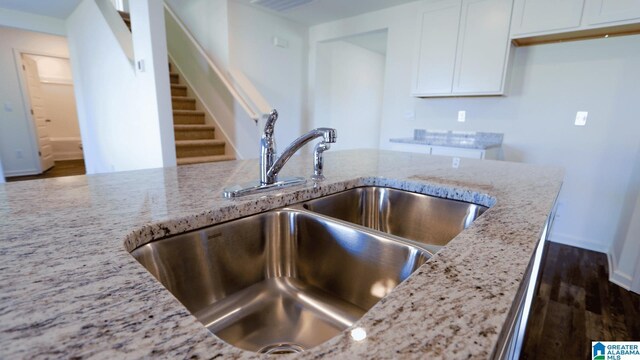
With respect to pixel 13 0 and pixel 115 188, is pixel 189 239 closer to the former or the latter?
pixel 115 188

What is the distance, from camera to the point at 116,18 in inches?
120

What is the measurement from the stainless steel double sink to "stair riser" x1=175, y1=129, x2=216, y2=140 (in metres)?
3.18

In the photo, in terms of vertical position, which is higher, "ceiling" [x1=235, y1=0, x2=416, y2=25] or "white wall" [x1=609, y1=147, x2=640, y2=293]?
"ceiling" [x1=235, y1=0, x2=416, y2=25]

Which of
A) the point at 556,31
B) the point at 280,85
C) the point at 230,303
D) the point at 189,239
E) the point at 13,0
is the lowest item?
the point at 230,303

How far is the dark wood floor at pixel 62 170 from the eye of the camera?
15.9 feet

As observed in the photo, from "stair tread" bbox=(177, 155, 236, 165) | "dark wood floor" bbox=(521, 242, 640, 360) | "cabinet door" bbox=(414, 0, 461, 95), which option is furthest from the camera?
"stair tread" bbox=(177, 155, 236, 165)

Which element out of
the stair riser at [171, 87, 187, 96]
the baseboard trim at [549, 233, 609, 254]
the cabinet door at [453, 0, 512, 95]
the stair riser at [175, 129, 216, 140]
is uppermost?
the cabinet door at [453, 0, 512, 95]

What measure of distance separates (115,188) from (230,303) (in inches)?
18.3

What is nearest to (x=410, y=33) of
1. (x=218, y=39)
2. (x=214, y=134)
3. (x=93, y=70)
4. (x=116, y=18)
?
(x=218, y=39)

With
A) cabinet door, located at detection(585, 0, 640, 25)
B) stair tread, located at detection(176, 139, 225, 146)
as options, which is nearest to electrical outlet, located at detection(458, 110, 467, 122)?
cabinet door, located at detection(585, 0, 640, 25)

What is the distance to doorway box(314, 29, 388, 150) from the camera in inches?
170

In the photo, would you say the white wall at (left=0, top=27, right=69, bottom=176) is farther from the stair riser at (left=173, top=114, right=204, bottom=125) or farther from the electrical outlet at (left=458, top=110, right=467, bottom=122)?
the electrical outlet at (left=458, top=110, right=467, bottom=122)

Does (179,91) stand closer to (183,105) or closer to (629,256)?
(183,105)

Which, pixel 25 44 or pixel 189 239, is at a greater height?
pixel 25 44
